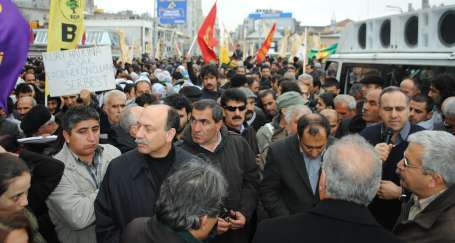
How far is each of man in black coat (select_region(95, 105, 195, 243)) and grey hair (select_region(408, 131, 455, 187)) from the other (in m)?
1.63

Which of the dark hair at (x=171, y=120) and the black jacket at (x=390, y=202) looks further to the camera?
the black jacket at (x=390, y=202)

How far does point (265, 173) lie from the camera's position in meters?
4.12

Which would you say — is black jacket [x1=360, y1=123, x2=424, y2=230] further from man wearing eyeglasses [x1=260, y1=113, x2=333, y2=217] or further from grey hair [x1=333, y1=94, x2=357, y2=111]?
grey hair [x1=333, y1=94, x2=357, y2=111]

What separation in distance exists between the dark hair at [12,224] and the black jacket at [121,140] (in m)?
2.59

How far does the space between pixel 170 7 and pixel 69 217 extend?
4064 centimetres

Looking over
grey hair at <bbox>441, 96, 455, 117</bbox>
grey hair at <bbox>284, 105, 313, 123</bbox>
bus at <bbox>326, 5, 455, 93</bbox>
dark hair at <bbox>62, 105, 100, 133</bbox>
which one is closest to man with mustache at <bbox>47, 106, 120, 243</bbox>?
dark hair at <bbox>62, 105, 100, 133</bbox>

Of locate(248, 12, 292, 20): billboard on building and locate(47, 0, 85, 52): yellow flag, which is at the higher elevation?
locate(248, 12, 292, 20): billboard on building

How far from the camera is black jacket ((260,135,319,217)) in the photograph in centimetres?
393

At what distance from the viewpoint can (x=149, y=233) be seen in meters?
2.36

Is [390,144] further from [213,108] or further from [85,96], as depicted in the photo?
[85,96]

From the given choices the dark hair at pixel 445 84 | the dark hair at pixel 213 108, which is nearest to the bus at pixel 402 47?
the dark hair at pixel 445 84

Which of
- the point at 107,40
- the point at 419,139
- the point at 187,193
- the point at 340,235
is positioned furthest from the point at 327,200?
the point at 107,40

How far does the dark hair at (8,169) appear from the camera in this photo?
8.86 feet

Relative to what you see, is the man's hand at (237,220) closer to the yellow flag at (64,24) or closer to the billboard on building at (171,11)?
the yellow flag at (64,24)
